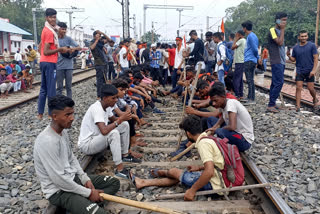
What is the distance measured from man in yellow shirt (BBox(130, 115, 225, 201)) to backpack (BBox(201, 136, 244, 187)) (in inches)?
2.2

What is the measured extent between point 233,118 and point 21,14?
79335 millimetres

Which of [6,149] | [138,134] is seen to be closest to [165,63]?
[138,134]

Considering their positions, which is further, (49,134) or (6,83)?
(6,83)

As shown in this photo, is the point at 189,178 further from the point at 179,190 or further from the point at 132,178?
the point at 132,178

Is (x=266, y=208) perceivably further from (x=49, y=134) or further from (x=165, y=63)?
(x=165, y=63)

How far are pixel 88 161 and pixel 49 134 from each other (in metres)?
1.55

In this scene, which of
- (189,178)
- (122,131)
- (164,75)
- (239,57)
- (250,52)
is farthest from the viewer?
(164,75)

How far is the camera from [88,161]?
169 inches

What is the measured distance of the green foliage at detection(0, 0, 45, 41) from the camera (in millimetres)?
67750

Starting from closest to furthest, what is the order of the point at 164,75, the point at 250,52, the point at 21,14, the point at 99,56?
the point at 250,52 → the point at 99,56 → the point at 164,75 → the point at 21,14

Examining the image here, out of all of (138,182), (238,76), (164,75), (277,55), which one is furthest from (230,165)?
(164,75)

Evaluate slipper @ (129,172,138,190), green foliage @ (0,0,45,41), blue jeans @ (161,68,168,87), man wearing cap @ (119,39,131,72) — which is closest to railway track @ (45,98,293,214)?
slipper @ (129,172,138,190)

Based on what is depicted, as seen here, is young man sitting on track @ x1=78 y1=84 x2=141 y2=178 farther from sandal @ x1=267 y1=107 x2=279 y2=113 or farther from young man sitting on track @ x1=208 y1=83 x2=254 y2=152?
sandal @ x1=267 y1=107 x2=279 y2=113

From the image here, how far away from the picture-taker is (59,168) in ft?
9.32
